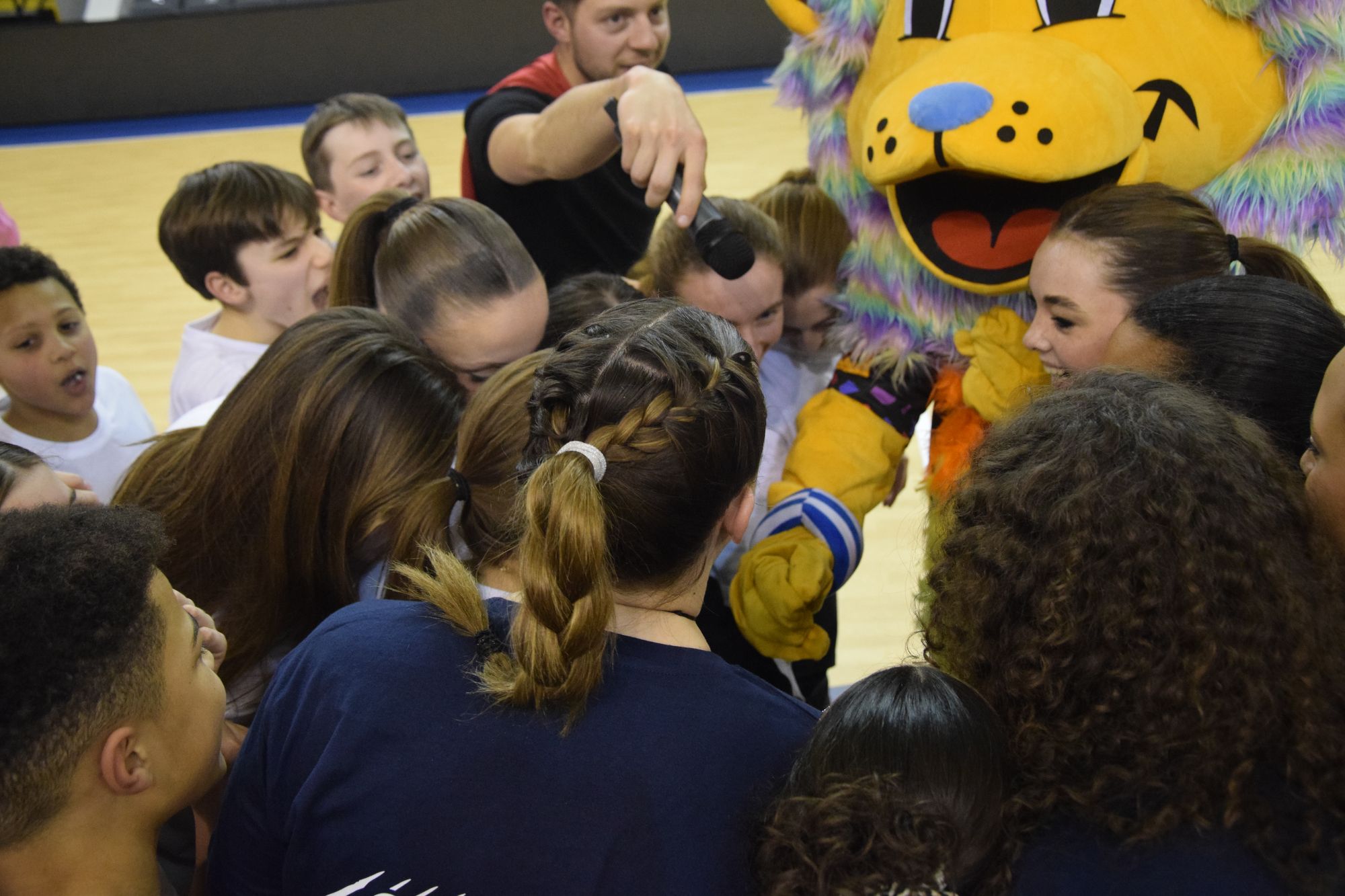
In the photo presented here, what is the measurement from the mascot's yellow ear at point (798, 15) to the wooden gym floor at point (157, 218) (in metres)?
1.11

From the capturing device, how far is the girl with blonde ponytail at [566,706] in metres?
0.78

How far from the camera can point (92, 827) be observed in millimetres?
823

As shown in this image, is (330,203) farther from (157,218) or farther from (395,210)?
(157,218)

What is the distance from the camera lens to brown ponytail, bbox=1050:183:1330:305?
4.29 ft

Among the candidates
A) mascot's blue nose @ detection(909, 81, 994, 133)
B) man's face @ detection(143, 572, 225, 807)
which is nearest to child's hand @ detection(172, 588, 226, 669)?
man's face @ detection(143, 572, 225, 807)

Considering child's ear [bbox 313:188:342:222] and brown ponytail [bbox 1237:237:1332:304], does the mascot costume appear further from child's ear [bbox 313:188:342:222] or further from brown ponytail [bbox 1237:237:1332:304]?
child's ear [bbox 313:188:342:222]

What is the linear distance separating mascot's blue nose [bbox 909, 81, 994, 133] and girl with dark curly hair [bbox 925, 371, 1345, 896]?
1.79ft

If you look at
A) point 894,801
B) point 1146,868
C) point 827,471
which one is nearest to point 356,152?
point 827,471

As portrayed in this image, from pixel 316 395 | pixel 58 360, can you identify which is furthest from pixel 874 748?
pixel 58 360

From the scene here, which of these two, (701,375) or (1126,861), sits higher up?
(701,375)

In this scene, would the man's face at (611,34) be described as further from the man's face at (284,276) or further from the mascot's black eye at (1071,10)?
the mascot's black eye at (1071,10)

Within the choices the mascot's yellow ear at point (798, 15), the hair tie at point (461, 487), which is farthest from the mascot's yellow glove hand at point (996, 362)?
the hair tie at point (461, 487)

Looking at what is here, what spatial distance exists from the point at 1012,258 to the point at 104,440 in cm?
161

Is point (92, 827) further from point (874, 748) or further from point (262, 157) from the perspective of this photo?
point (262, 157)
